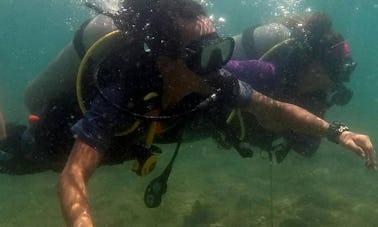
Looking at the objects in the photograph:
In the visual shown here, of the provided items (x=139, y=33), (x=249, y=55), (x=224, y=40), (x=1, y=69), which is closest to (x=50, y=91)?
(x=139, y=33)

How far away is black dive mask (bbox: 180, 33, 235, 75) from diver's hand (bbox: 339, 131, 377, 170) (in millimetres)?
1452

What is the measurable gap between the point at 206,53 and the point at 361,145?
5.63 feet

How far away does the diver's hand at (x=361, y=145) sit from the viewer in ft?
12.7

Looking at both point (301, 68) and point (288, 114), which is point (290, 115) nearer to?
point (288, 114)

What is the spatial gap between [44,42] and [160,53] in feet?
427

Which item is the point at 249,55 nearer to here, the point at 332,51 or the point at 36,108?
the point at 332,51

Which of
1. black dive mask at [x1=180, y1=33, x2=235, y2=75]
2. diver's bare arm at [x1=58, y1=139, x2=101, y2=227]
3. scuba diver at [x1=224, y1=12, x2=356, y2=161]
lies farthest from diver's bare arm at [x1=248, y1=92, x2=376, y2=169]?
diver's bare arm at [x1=58, y1=139, x2=101, y2=227]

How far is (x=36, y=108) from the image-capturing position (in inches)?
193

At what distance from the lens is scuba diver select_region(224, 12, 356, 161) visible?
20.1 ft

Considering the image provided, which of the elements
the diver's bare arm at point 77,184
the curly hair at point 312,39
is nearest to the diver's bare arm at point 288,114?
the curly hair at point 312,39

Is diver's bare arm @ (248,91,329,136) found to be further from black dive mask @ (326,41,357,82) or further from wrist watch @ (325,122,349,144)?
black dive mask @ (326,41,357,82)

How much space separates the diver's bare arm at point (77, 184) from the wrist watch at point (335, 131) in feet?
7.78

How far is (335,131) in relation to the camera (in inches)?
168

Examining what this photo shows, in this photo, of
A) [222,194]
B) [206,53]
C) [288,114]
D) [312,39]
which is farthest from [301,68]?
[222,194]
